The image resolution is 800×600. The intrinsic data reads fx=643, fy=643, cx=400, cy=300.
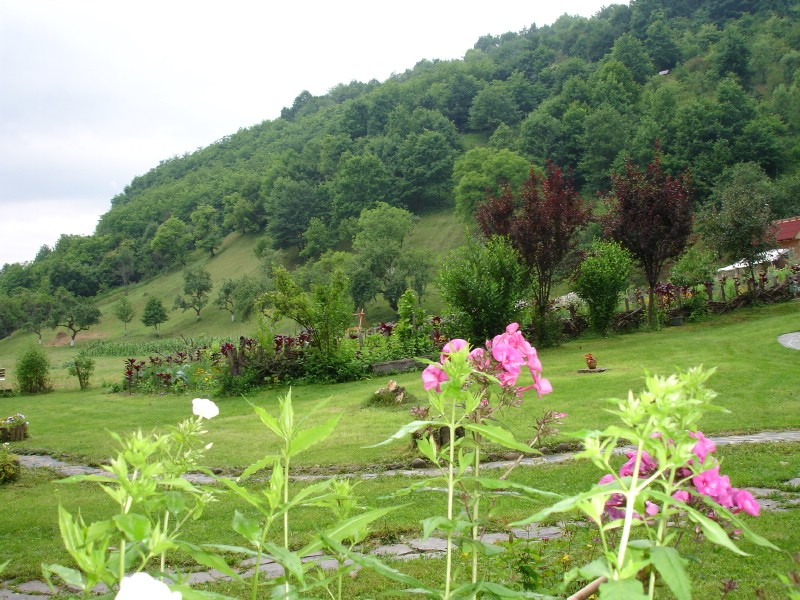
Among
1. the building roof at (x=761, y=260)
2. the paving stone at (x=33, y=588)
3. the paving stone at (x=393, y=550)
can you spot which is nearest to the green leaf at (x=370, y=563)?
the paving stone at (x=393, y=550)

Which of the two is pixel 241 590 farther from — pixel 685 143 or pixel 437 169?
pixel 437 169

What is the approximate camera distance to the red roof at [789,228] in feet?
127

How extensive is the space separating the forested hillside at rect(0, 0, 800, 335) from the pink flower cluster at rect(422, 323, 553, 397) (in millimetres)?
47977

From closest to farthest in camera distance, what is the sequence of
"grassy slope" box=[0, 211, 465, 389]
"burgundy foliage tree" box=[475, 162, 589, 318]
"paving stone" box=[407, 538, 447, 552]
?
"paving stone" box=[407, 538, 447, 552] → "burgundy foliage tree" box=[475, 162, 589, 318] → "grassy slope" box=[0, 211, 465, 389]

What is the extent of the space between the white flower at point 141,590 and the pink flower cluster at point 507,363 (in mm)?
1107

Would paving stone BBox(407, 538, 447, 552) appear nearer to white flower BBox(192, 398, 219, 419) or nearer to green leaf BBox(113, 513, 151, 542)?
white flower BBox(192, 398, 219, 419)

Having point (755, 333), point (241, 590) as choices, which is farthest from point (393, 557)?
point (755, 333)


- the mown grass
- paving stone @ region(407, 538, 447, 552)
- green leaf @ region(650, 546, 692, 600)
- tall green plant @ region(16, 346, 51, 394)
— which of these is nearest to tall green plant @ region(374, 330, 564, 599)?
green leaf @ region(650, 546, 692, 600)

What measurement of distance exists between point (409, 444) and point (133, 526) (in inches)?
325

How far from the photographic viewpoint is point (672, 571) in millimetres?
913

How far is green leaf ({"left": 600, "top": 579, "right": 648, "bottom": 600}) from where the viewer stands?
83 centimetres

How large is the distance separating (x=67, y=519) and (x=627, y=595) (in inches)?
29.3

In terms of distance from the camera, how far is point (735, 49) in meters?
73.6

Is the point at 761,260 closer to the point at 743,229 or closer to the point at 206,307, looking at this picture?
the point at 743,229
